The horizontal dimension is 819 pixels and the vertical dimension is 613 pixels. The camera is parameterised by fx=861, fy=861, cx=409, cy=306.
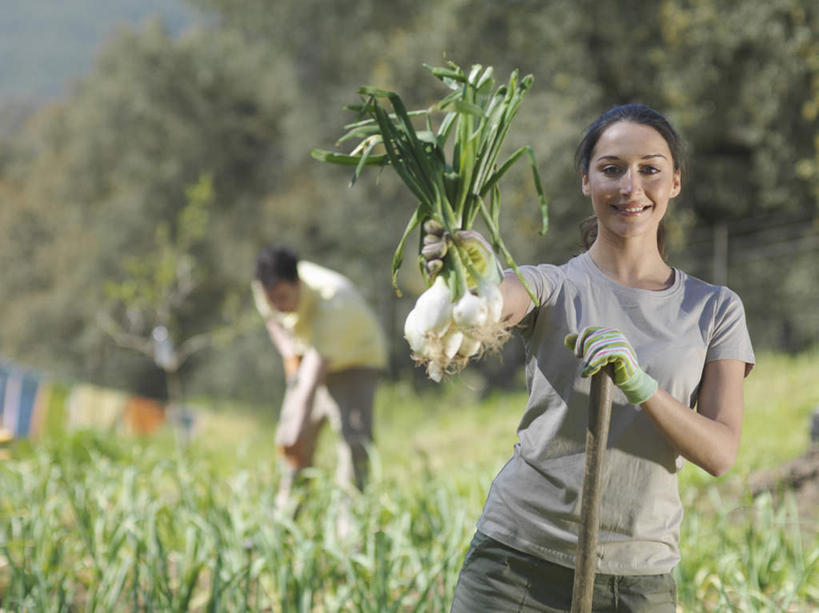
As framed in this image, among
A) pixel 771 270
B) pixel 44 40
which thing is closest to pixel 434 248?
pixel 771 270

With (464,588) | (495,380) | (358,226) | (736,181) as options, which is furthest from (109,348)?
(464,588)

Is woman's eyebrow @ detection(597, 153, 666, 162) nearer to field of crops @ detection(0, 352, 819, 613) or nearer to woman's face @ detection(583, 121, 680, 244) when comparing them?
woman's face @ detection(583, 121, 680, 244)

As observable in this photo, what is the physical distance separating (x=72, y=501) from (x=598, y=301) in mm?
2608

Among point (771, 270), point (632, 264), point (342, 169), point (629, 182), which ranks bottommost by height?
point (632, 264)

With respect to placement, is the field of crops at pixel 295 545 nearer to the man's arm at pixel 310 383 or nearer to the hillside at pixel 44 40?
the man's arm at pixel 310 383

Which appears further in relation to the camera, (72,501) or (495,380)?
(495,380)

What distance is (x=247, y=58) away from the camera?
1666 centimetres

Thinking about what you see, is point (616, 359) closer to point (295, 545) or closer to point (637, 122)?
point (637, 122)

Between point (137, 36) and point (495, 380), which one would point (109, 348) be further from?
point (495, 380)

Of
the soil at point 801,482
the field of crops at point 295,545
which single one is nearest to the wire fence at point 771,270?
the field of crops at point 295,545

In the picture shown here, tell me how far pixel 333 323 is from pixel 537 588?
8.23 ft

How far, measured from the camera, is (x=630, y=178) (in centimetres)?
146

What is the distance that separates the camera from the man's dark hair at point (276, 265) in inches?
147

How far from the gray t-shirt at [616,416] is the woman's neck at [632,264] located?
1.1 inches
